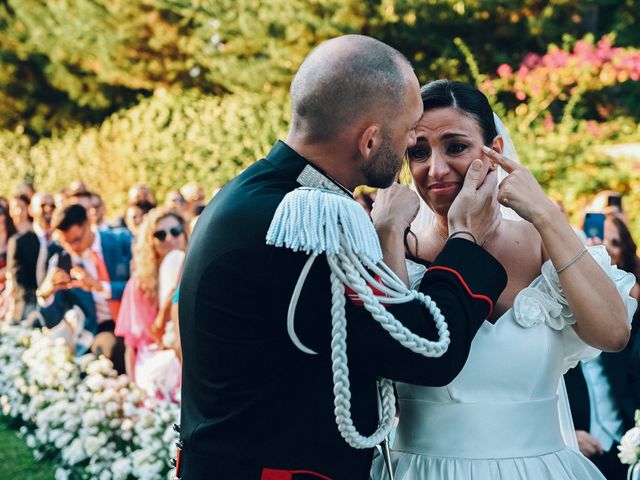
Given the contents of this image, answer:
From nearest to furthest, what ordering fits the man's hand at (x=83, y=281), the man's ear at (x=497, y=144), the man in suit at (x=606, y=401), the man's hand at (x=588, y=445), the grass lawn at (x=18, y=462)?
the man's ear at (x=497, y=144), the man's hand at (x=588, y=445), the man in suit at (x=606, y=401), the grass lawn at (x=18, y=462), the man's hand at (x=83, y=281)

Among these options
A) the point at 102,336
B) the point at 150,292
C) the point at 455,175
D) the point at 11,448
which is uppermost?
the point at 455,175

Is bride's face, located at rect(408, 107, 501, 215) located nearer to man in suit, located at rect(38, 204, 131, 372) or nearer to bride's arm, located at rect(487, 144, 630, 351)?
bride's arm, located at rect(487, 144, 630, 351)

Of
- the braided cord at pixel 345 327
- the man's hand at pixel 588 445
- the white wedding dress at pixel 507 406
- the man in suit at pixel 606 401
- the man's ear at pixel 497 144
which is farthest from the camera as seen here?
the man in suit at pixel 606 401

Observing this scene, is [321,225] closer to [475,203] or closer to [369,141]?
[369,141]

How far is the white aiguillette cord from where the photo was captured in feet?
7.98

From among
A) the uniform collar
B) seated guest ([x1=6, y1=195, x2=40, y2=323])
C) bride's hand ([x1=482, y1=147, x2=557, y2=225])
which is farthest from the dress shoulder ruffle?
seated guest ([x1=6, y1=195, x2=40, y2=323])

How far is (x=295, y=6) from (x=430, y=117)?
39.1 feet

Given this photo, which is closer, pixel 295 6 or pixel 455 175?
pixel 455 175

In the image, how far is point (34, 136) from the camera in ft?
84.1

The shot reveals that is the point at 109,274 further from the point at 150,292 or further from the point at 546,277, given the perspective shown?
the point at 546,277

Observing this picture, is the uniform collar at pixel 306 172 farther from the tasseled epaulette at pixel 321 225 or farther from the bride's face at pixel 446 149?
the bride's face at pixel 446 149

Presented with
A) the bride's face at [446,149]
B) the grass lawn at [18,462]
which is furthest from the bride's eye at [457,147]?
the grass lawn at [18,462]

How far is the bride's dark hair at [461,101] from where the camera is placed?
321 centimetres

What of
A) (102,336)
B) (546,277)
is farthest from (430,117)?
(102,336)
